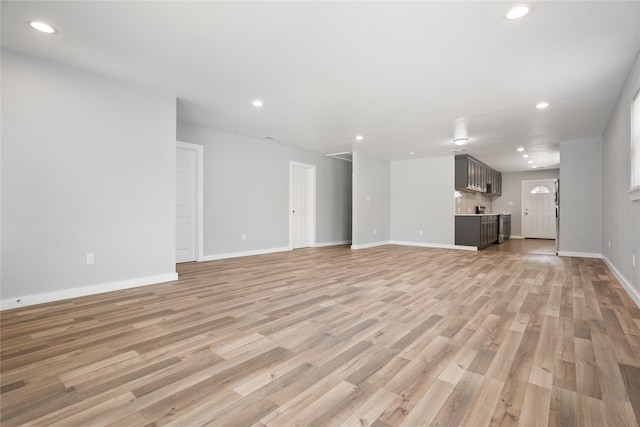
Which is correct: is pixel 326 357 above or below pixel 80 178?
below

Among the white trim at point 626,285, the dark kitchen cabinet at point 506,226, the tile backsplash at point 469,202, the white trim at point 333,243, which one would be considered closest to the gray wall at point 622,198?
the white trim at point 626,285

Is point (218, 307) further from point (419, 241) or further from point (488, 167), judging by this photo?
point (488, 167)

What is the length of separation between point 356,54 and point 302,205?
5.12 meters

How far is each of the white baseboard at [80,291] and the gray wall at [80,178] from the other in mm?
46

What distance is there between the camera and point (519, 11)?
2.27 m

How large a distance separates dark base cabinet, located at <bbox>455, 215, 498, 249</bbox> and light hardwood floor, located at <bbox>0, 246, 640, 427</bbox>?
13.1 feet

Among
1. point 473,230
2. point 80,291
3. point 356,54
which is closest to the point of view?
point 356,54

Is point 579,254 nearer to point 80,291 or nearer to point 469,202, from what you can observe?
point 469,202

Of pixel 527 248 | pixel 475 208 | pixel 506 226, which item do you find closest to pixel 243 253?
pixel 527 248

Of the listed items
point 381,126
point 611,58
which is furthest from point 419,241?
point 611,58

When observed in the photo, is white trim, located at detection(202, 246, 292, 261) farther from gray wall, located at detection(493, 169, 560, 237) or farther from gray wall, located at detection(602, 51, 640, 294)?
gray wall, located at detection(493, 169, 560, 237)

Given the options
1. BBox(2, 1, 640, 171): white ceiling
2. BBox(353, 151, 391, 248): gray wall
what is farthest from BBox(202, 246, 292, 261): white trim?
BBox(2, 1, 640, 171): white ceiling

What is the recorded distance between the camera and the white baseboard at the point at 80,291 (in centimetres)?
291

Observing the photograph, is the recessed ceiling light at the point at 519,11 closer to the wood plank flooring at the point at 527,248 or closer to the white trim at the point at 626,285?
the white trim at the point at 626,285
